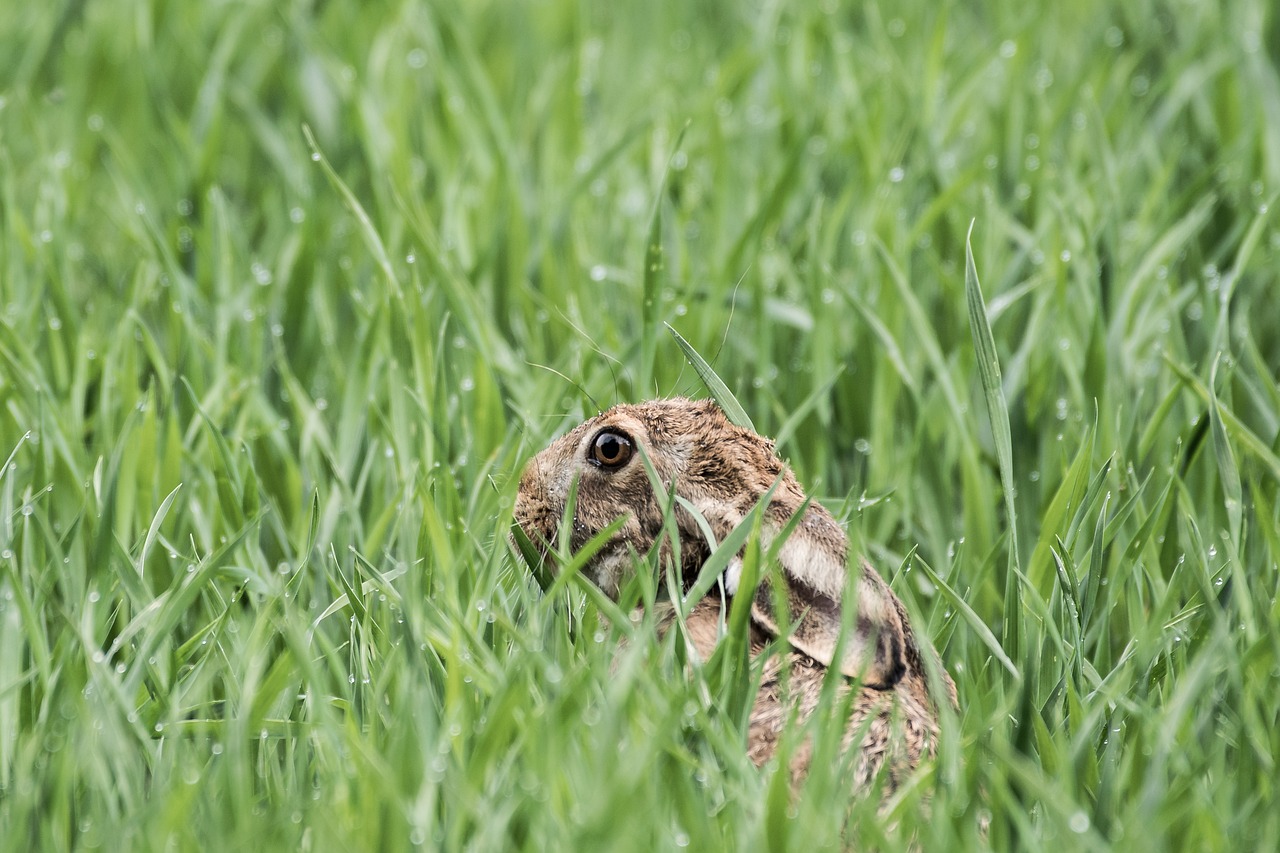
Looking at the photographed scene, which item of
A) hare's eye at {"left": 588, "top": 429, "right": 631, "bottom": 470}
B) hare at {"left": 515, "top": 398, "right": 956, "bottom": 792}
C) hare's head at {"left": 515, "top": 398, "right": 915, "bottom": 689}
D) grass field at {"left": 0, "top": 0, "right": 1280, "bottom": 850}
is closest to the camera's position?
grass field at {"left": 0, "top": 0, "right": 1280, "bottom": 850}

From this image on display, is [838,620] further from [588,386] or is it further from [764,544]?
[588,386]

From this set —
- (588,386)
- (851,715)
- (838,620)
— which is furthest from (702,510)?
(588,386)

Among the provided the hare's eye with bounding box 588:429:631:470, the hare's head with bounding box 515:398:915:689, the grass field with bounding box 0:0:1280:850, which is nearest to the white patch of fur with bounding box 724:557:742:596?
the hare's head with bounding box 515:398:915:689

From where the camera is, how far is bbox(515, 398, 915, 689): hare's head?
7.62 ft

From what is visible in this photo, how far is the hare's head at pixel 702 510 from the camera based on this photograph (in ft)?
7.62

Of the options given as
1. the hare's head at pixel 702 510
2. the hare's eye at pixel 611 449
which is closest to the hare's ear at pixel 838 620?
the hare's head at pixel 702 510

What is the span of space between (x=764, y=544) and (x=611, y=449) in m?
0.36

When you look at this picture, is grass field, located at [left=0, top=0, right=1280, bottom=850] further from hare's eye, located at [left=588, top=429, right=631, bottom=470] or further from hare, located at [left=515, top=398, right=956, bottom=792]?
hare's eye, located at [left=588, top=429, right=631, bottom=470]

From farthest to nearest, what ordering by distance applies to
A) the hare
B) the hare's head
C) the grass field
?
1. the hare's head
2. the hare
3. the grass field

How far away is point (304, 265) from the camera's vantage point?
384 cm

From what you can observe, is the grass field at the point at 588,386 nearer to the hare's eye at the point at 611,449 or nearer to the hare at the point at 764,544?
the hare at the point at 764,544

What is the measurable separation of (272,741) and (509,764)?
1.42ft

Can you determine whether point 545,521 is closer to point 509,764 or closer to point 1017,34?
point 509,764

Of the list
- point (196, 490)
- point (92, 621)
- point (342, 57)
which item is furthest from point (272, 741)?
point (342, 57)
